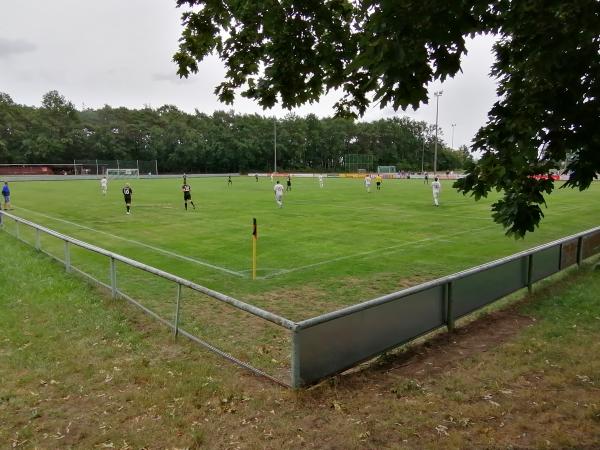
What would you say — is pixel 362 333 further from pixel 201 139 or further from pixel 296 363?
pixel 201 139

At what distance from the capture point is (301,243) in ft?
56.7

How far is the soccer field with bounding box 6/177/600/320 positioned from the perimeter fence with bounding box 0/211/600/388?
0.92 metres

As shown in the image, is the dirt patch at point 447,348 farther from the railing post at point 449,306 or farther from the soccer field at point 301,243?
the soccer field at point 301,243

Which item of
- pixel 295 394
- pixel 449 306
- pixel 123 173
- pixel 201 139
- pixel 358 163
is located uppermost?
pixel 201 139

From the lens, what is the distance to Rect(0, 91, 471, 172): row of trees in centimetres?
10275

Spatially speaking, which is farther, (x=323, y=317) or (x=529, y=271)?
(x=529, y=271)

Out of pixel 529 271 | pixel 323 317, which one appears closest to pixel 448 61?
pixel 323 317

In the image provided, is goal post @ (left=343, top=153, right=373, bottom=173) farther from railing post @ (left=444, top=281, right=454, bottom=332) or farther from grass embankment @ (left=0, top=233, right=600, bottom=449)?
grass embankment @ (left=0, top=233, right=600, bottom=449)

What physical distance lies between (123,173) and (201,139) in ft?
88.1

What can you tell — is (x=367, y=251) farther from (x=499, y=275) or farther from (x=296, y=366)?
(x=296, y=366)

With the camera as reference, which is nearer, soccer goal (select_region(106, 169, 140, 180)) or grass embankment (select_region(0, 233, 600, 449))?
grass embankment (select_region(0, 233, 600, 449))

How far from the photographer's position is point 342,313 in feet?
19.1

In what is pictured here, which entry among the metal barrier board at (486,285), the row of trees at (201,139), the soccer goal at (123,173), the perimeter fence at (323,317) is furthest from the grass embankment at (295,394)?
the row of trees at (201,139)

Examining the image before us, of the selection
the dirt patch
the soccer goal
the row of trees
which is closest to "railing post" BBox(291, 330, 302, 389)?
the dirt patch
